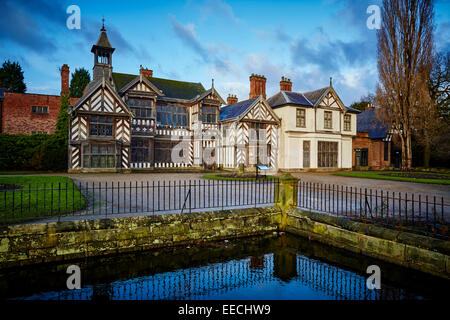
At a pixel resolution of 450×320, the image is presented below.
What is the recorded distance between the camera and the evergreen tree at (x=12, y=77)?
4638 cm

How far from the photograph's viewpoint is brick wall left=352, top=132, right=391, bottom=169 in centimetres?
3031

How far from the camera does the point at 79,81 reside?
148ft

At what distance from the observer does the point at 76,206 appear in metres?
8.03

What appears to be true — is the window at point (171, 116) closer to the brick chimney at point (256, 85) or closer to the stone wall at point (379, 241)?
the brick chimney at point (256, 85)

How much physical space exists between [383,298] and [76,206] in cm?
761

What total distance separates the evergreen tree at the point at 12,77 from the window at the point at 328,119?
4795cm

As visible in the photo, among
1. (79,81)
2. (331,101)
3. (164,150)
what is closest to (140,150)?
(164,150)

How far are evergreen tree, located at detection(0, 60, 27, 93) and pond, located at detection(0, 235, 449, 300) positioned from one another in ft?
174

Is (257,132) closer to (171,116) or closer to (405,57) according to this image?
(171,116)

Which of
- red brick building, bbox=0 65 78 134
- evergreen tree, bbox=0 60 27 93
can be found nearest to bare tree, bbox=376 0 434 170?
red brick building, bbox=0 65 78 134

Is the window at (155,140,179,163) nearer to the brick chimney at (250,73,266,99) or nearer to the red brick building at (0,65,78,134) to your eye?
the brick chimney at (250,73,266,99)

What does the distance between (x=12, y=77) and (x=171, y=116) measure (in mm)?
38651

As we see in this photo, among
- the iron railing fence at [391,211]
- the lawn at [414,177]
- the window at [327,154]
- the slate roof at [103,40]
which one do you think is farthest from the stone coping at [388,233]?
the slate roof at [103,40]
